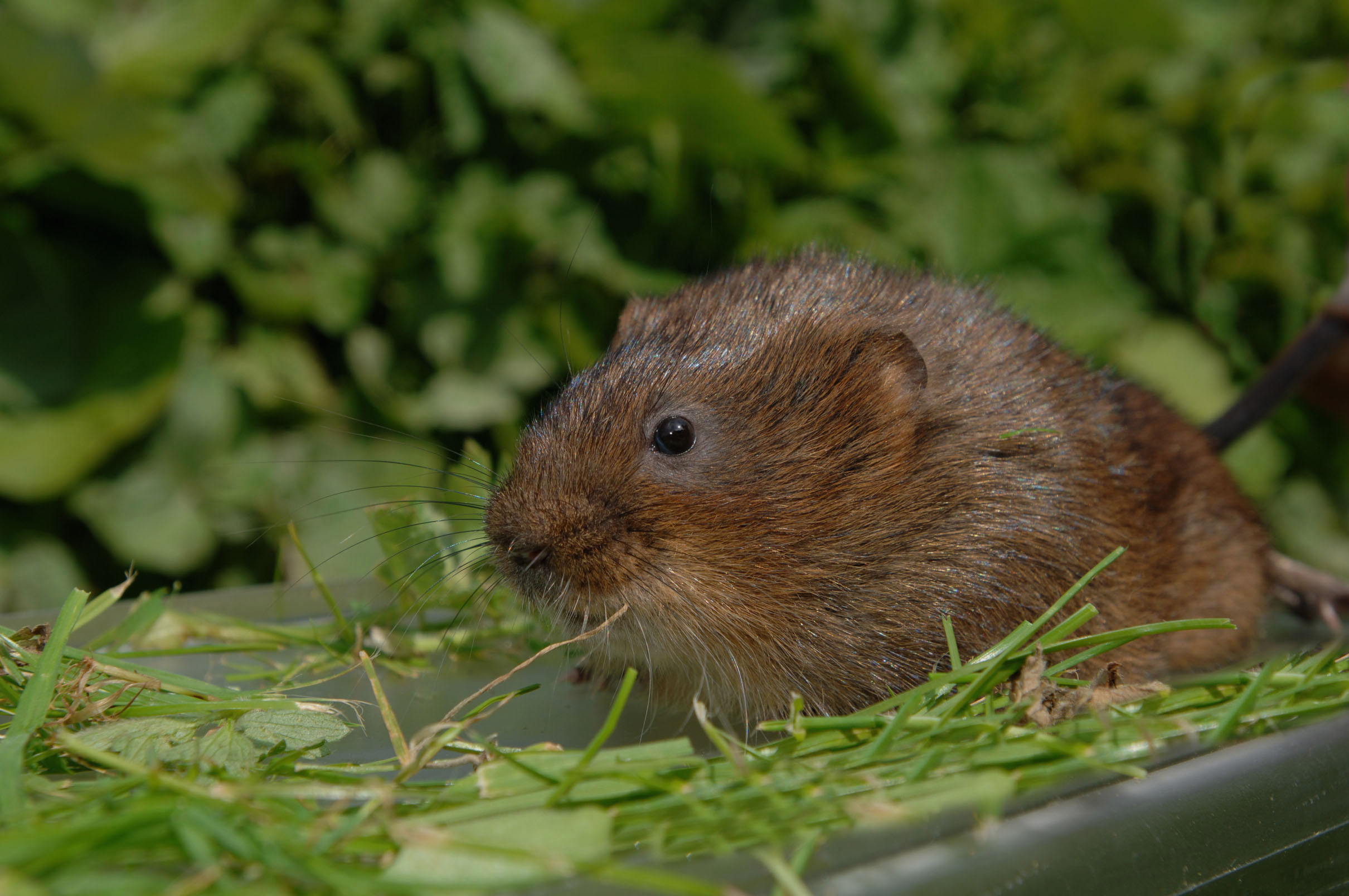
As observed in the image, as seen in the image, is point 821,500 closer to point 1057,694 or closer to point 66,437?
point 1057,694

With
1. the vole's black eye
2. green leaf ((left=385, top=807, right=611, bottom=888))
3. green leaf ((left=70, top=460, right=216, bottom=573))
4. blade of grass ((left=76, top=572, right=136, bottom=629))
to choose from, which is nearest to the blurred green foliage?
green leaf ((left=70, top=460, right=216, bottom=573))

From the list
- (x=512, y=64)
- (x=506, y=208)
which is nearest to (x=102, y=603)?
(x=506, y=208)

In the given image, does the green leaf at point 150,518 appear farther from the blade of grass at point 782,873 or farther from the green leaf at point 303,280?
the blade of grass at point 782,873

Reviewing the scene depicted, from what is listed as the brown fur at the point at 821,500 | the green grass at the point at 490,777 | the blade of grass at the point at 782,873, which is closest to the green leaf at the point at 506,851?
the green grass at the point at 490,777

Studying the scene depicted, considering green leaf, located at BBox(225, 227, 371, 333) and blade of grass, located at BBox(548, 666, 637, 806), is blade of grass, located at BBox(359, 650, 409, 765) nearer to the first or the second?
blade of grass, located at BBox(548, 666, 637, 806)

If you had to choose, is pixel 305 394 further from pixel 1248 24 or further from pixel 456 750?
pixel 1248 24

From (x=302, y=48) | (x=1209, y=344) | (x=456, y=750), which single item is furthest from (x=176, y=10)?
(x=1209, y=344)
